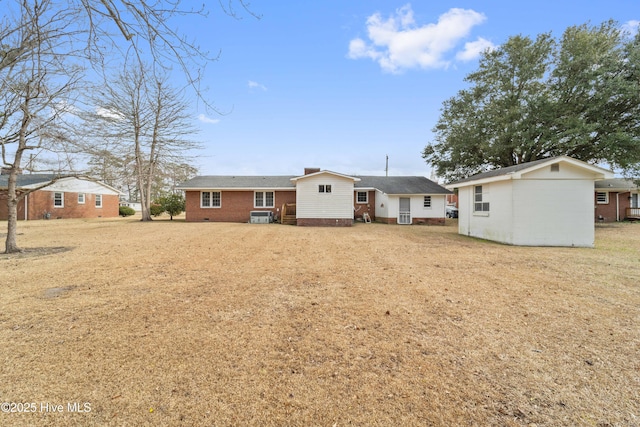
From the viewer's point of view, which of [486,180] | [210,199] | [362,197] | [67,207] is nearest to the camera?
[486,180]

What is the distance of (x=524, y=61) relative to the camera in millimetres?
20250

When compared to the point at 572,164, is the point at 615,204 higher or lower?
lower

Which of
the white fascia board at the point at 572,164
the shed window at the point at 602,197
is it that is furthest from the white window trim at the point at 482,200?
the shed window at the point at 602,197

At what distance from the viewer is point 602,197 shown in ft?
83.0

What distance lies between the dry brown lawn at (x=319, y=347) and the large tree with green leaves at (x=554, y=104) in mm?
16352

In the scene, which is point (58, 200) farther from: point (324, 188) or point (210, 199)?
point (324, 188)

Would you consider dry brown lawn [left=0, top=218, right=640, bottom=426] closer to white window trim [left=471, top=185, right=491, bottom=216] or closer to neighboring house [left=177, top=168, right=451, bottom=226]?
white window trim [left=471, top=185, right=491, bottom=216]

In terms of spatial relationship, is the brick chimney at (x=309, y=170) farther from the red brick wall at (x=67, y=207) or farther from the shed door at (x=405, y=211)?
the red brick wall at (x=67, y=207)

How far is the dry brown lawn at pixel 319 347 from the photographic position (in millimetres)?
2203

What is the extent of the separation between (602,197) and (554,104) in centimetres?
1302

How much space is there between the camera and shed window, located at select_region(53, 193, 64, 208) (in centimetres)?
2566

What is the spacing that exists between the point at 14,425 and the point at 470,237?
15.1m

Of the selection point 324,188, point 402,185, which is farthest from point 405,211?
point 324,188

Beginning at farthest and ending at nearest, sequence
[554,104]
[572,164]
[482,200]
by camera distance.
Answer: [554,104] → [482,200] → [572,164]
